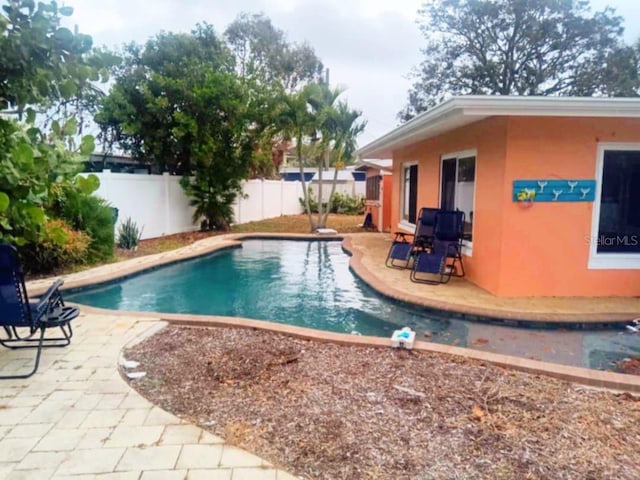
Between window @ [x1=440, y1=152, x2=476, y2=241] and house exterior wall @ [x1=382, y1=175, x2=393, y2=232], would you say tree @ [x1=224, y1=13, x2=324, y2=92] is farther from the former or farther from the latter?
window @ [x1=440, y1=152, x2=476, y2=241]

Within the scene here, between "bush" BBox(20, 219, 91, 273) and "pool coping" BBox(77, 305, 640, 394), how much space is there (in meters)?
3.13

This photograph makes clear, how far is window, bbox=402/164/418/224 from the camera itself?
12.0 metres

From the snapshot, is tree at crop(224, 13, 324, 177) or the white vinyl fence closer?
the white vinyl fence

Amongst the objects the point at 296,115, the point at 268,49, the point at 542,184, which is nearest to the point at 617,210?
the point at 542,184

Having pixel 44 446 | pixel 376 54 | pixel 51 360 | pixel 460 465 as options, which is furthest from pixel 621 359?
pixel 376 54

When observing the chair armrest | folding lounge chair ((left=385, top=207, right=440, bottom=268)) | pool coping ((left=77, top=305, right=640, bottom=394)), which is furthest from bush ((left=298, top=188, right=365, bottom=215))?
the chair armrest

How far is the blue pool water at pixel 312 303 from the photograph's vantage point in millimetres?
A: 5227

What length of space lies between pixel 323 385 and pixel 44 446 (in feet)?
6.61

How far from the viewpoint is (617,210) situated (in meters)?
7.02

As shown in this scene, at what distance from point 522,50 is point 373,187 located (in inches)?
439

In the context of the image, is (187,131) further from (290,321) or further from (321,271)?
(290,321)

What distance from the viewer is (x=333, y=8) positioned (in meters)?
23.3

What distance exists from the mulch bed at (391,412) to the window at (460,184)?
456 cm

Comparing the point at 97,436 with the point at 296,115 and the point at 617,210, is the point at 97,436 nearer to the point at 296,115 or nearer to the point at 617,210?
the point at 617,210
